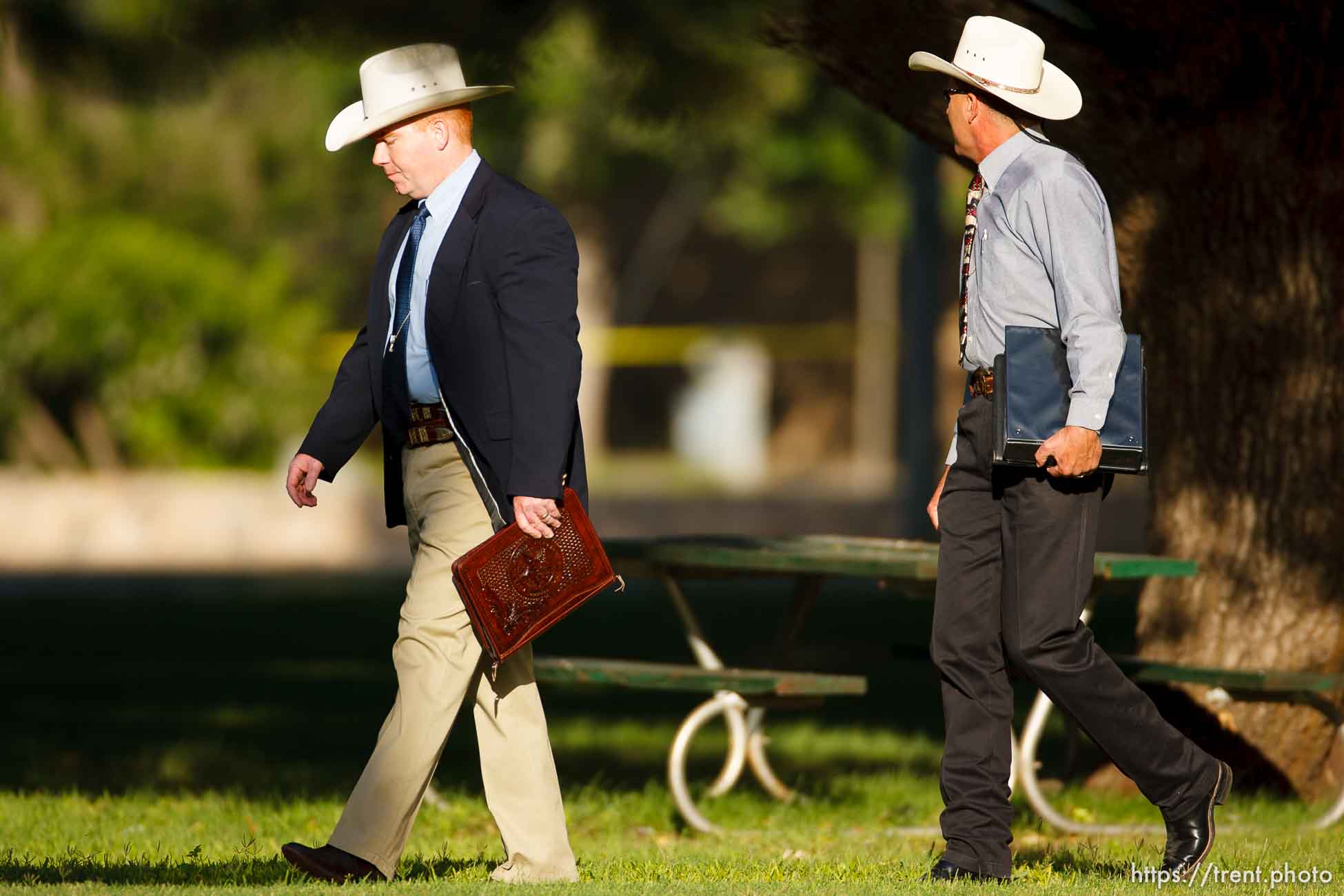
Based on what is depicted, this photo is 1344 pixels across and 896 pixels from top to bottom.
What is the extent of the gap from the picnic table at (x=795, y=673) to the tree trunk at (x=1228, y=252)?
34 cm

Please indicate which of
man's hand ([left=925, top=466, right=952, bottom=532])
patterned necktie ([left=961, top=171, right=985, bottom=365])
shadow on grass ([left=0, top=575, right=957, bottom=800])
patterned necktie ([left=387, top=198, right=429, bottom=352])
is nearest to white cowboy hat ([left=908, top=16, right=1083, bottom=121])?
patterned necktie ([left=961, top=171, right=985, bottom=365])

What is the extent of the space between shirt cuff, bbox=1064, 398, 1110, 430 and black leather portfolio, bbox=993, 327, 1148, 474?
2.1 inches

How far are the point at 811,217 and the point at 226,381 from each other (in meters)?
9.81

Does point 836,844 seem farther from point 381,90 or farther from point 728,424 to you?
point 728,424

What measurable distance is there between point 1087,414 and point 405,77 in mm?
1697

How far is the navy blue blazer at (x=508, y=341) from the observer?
15.6ft

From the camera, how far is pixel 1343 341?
21.6 feet

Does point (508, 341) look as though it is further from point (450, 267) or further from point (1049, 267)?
point (1049, 267)

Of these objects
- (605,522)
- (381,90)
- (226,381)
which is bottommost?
(605,522)

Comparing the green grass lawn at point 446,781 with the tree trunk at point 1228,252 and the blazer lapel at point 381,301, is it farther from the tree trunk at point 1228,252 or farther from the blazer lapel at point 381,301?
the blazer lapel at point 381,301

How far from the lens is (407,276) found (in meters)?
4.98

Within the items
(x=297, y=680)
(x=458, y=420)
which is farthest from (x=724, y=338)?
(x=458, y=420)

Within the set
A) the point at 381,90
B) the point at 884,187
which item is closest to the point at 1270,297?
the point at 381,90

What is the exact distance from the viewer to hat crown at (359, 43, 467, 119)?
4.95 meters
